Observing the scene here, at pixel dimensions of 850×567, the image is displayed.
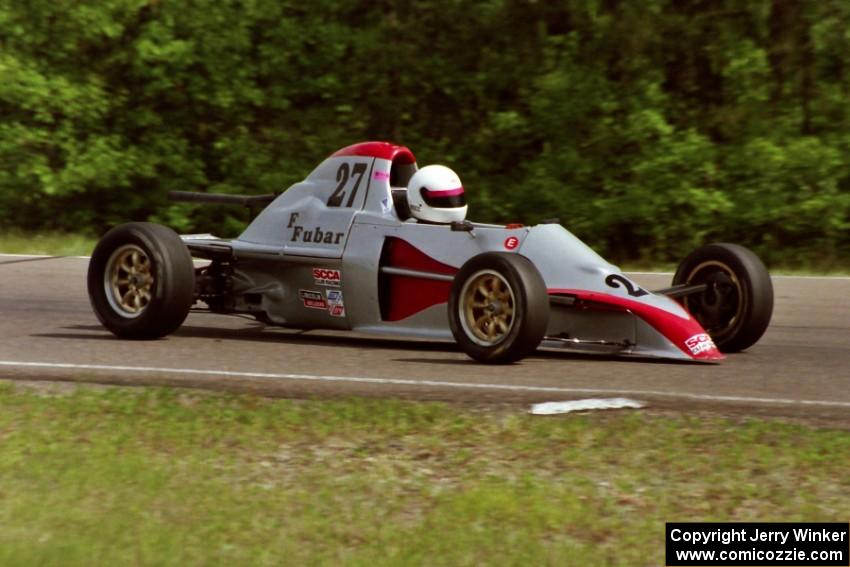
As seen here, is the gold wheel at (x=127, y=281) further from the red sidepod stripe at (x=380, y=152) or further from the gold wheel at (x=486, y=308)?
the gold wheel at (x=486, y=308)

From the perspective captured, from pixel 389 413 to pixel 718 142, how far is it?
1315 centimetres

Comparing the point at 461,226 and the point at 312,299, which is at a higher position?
the point at 461,226

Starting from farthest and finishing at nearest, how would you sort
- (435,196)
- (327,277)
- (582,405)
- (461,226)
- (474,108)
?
(474,108), (327,277), (435,196), (461,226), (582,405)

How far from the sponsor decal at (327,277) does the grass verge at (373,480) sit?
2248 millimetres

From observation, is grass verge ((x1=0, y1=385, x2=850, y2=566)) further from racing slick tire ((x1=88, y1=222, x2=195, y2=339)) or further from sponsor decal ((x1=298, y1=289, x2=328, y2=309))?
sponsor decal ((x1=298, y1=289, x2=328, y2=309))

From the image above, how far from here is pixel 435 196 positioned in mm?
10172

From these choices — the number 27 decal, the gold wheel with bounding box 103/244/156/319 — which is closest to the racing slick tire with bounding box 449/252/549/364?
the number 27 decal

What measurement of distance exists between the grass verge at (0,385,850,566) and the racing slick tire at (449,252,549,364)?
124 cm

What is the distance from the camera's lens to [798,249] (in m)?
18.3

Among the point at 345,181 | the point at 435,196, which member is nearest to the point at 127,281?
the point at 345,181

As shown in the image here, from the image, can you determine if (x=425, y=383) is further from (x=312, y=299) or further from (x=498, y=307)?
(x=312, y=299)

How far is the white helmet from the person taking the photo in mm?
10156

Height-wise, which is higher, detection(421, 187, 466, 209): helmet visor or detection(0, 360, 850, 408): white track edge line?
detection(421, 187, 466, 209): helmet visor

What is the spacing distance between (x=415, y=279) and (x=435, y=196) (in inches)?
23.2
